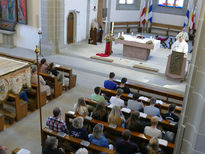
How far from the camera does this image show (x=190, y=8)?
17812 millimetres

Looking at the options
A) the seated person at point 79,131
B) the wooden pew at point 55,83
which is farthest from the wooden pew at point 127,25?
the seated person at point 79,131

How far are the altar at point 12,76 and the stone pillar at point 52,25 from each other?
20.2 ft

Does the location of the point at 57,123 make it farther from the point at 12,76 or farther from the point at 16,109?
the point at 16,109

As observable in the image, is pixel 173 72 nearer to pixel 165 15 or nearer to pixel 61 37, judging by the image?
pixel 61 37

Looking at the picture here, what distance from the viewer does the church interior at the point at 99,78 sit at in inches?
197

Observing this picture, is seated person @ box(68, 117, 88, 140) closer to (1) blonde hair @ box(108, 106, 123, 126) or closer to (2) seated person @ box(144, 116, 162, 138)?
(1) blonde hair @ box(108, 106, 123, 126)

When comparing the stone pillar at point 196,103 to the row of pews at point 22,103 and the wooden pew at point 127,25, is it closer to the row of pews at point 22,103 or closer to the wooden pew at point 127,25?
the row of pews at point 22,103

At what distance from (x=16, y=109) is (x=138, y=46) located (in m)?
7.47

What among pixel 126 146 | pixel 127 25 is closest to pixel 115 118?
pixel 126 146

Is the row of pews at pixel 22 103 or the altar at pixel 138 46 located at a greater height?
the altar at pixel 138 46

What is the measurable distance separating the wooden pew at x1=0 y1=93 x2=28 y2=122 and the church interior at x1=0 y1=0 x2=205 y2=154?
30 mm

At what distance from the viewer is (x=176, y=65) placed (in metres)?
10.6

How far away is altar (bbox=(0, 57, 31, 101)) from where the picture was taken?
20.6ft

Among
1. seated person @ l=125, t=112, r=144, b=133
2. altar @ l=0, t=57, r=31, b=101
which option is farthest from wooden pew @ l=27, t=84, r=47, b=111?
seated person @ l=125, t=112, r=144, b=133
